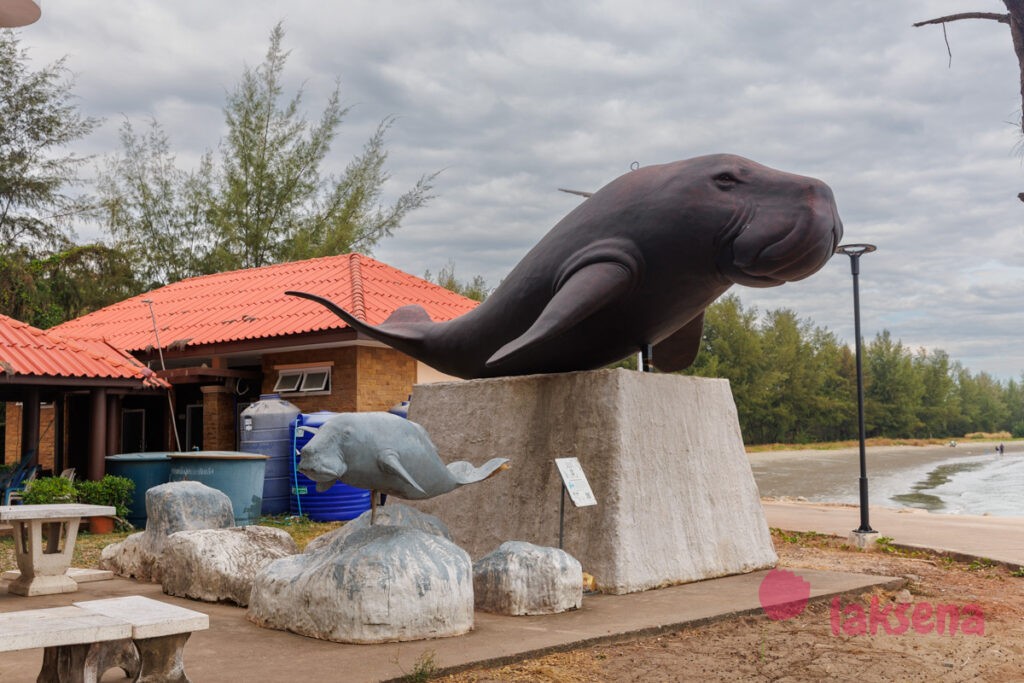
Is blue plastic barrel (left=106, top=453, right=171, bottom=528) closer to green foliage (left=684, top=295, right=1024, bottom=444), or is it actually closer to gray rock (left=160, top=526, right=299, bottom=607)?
gray rock (left=160, top=526, right=299, bottom=607)

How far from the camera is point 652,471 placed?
22.2 ft

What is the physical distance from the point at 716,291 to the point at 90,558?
20.8 ft

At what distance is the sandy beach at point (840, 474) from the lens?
23766mm

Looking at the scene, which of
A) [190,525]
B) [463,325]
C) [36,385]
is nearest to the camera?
[190,525]

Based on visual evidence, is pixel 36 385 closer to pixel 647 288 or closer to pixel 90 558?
pixel 90 558

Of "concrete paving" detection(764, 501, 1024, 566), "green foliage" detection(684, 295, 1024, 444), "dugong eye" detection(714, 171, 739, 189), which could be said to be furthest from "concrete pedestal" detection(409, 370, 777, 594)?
"green foliage" detection(684, 295, 1024, 444)

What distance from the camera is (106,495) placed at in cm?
1166

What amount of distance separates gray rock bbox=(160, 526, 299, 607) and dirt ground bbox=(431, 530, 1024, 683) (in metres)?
2.48

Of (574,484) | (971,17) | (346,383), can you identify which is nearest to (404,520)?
(574,484)

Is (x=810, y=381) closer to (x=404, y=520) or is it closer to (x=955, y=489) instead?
(x=955, y=489)

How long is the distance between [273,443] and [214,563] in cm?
652

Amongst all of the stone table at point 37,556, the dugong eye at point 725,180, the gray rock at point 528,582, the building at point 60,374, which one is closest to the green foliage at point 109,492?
the building at point 60,374

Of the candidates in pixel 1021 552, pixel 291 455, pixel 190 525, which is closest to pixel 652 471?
pixel 190 525

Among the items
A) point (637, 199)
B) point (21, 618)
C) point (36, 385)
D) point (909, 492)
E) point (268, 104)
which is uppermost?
point (268, 104)
